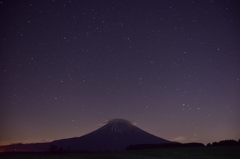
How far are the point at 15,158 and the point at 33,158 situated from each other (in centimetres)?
248

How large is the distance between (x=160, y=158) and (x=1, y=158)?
23479mm

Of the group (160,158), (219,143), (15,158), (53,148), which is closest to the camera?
(15,158)

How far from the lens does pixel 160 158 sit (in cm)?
4656

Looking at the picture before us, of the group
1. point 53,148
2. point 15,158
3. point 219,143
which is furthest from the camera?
point 219,143

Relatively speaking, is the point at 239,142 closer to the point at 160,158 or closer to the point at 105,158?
the point at 160,158

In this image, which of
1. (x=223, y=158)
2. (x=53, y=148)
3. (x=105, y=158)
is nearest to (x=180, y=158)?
(x=223, y=158)

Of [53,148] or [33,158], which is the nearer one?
[33,158]

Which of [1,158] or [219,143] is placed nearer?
[1,158]

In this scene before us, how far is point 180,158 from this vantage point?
4594 centimetres

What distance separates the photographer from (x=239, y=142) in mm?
79625

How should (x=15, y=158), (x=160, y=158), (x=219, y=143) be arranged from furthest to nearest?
(x=219, y=143)
(x=160, y=158)
(x=15, y=158)

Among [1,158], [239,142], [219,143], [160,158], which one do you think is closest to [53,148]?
[1,158]

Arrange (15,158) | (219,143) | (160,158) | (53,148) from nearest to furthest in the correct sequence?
1. (15,158)
2. (160,158)
3. (53,148)
4. (219,143)

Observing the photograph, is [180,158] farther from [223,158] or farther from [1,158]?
[1,158]
